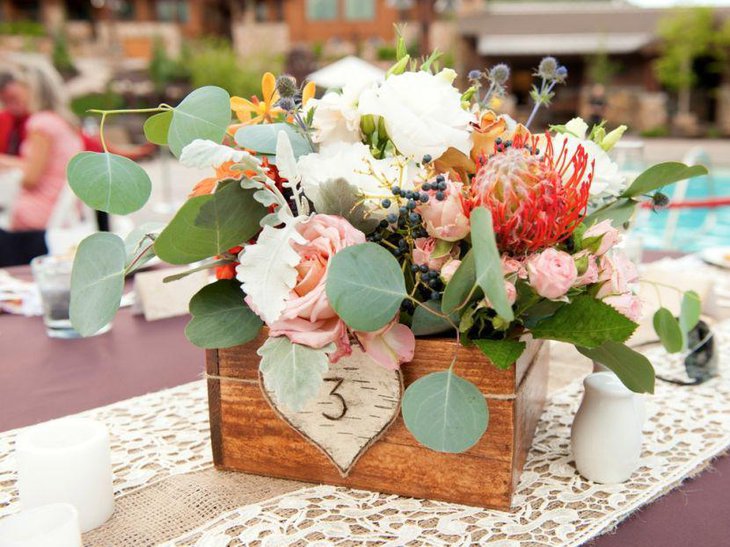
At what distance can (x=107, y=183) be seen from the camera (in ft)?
1.77

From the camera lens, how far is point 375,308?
Answer: 481 millimetres

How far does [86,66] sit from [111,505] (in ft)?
Answer: 57.3

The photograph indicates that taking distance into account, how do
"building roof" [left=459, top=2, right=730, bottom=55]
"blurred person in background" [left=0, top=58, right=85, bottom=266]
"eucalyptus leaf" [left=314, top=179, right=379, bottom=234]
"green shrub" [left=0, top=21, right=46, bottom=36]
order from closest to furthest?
"eucalyptus leaf" [left=314, top=179, right=379, bottom=234]
"blurred person in background" [left=0, top=58, right=85, bottom=266]
"building roof" [left=459, top=2, right=730, bottom=55]
"green shrub" [left=0, top=21, right=46, bottom=36]

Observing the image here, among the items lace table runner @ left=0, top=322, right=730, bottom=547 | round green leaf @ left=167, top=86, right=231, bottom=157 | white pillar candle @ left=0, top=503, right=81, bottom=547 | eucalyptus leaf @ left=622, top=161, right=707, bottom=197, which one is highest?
round green leaf @ left=167, top=86, right=231, bottom=157

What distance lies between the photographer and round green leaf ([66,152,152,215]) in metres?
0.53

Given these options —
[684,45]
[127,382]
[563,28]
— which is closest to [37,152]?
[127,382]

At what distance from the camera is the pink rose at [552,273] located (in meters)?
0.46

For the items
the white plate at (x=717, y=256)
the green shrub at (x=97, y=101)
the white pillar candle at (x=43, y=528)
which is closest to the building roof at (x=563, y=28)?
the green shrub at (x=97, y=101)

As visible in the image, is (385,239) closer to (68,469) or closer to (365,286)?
(365,286)

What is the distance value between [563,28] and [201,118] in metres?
17.1

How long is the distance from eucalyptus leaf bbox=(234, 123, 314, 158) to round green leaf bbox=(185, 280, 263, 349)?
113 mm

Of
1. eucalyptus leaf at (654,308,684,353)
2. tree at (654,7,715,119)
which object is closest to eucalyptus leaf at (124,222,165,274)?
eucalyptus leaf at (654,308,684,353)

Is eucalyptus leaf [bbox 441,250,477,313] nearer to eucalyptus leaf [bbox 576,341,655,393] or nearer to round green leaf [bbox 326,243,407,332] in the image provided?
round green leaf [bbox 326,243,407,332]

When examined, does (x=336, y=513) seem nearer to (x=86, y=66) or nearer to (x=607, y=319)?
(x=607, y=319)
